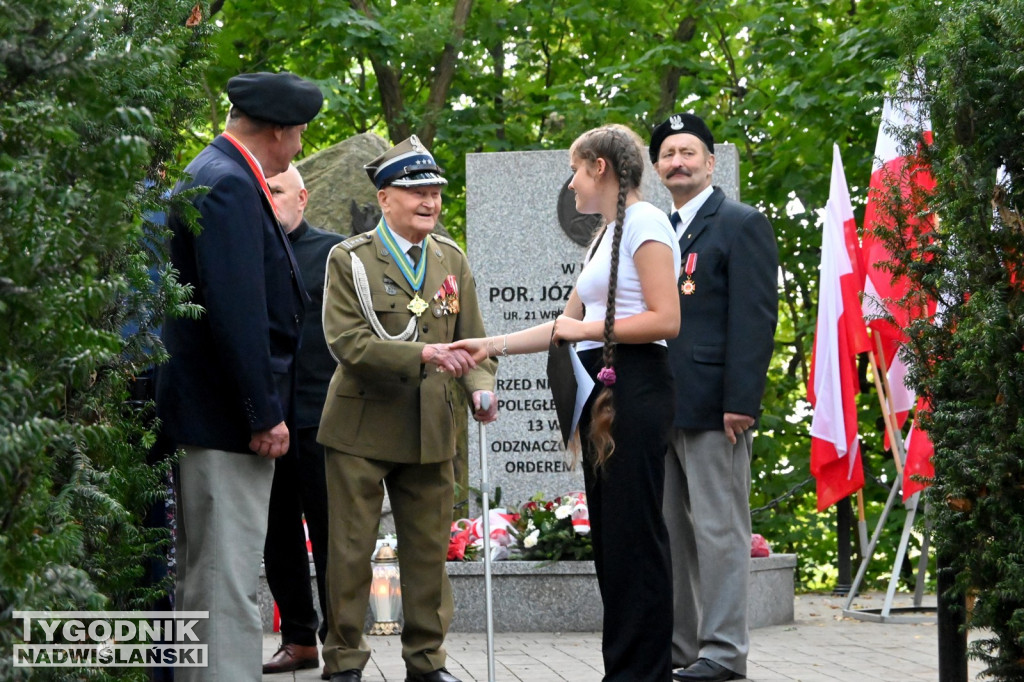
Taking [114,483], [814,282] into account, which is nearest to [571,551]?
[114,483]

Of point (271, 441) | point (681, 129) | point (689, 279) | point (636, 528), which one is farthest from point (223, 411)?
point (681, 129)

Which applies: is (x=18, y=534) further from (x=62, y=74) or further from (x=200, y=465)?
(x=200, y=465)

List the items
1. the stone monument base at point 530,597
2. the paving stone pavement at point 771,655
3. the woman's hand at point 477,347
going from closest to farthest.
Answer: the woman's hand at point 477,347
the paving stone pavement at point 771,655
the stone monument base at point 530,597

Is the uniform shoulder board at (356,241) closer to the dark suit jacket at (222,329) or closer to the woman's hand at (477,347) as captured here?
the woman's hand at (477,347)

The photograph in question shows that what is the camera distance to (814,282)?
47.8ft

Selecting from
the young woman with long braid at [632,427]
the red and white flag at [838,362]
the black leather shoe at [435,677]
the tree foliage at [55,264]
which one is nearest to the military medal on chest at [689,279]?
the young woman with long braid at [632,427]

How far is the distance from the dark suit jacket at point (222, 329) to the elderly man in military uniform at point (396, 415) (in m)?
1.00

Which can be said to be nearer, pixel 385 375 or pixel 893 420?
pixel 385 375

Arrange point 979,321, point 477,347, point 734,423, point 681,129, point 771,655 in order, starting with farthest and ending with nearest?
point 771,655 → point 681,129 → point 734,423 → point 477,347 → point 979,321

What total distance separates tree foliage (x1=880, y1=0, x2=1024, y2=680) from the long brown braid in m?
1.01

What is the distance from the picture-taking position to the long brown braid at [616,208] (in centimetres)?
436

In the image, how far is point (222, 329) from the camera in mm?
4082

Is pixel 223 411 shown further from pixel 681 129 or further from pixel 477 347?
pixel 681 129

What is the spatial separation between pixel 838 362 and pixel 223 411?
496cm
